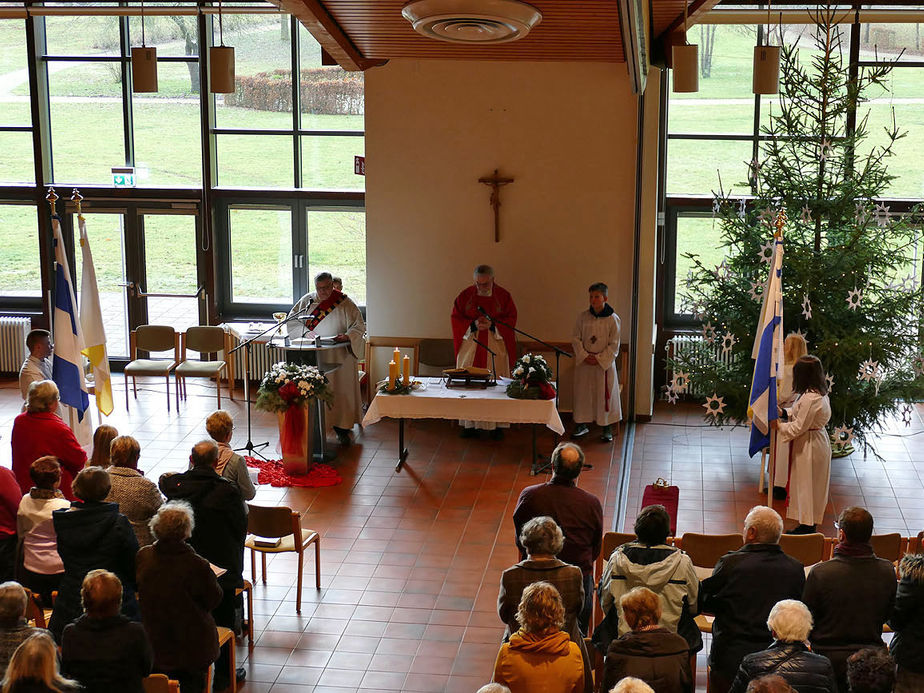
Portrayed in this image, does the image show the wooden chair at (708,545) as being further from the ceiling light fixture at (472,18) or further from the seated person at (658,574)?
the ceiling light fixture at (472,18)

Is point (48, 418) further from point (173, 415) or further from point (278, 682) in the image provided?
point (173, 415)

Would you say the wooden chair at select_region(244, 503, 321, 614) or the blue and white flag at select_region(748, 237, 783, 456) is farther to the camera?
the blue and white flag at select_region(748, 237, 783, 456)

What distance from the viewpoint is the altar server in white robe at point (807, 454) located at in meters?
8.47

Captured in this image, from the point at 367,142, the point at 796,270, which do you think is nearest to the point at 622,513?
the point at 796,270

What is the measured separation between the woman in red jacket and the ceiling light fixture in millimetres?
3533

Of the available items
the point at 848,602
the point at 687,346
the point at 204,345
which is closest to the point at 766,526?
the point at 848,602

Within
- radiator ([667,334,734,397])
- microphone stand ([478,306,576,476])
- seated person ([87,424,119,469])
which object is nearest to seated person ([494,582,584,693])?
seated person ([87,424,119,469])

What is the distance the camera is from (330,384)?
11031 millimetres

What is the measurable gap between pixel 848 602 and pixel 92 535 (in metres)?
3.63

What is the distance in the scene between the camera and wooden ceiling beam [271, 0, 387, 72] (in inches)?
352

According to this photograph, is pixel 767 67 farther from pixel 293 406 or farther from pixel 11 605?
pixel 11 605

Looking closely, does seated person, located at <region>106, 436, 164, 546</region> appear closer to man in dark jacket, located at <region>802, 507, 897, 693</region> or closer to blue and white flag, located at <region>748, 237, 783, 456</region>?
man in dark jacket, located at <region>802, 507, 897, 693</region>

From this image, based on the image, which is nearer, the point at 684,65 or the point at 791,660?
the point at 791,660

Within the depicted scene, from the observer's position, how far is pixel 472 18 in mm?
7578
